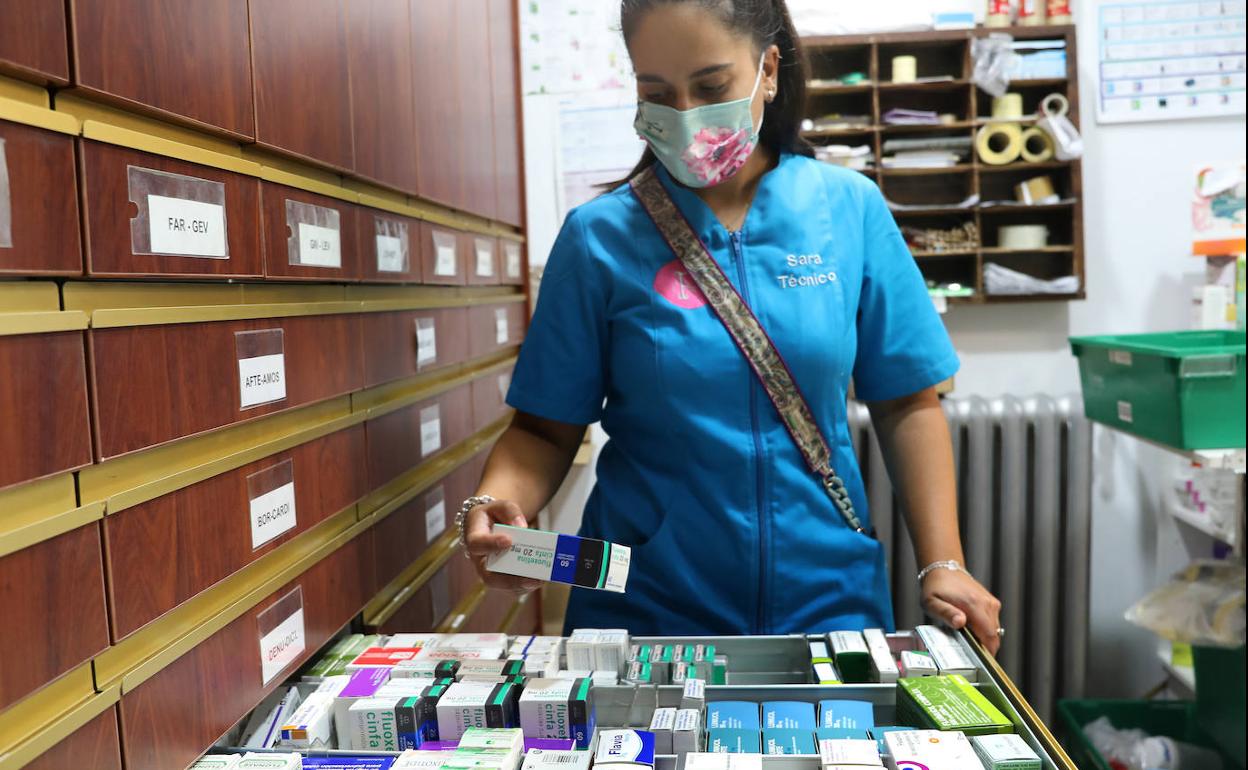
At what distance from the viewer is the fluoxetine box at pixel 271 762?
891 millimetres

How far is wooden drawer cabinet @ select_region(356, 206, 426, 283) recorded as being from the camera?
56.9 inches

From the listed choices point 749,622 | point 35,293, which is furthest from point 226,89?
point 749,622

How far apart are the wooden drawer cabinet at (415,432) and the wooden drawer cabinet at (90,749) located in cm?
64

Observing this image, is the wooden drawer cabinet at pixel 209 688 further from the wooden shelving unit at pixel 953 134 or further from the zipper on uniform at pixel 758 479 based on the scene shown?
the wooden shelving unit at pixel 953 134

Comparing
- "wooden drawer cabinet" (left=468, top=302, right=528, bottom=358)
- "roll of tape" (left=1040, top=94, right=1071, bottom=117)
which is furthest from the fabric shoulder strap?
"roll of tape" (left=1040, top=94, right=1071, bottom=117)

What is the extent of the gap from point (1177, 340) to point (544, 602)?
6.18 feet

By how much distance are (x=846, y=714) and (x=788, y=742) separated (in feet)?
0.30

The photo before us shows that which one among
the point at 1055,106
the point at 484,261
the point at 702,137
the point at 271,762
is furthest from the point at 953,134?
the point at 271,762

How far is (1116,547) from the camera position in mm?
3057

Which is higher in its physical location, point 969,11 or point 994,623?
point 969,11

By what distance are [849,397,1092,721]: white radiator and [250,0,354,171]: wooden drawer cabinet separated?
1.82m

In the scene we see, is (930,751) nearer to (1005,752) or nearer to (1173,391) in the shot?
(1005,752)

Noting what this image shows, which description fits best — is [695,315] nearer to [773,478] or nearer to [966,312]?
[773,478]

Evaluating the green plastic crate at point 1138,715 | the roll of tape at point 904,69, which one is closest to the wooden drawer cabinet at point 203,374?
the roll of tape at point 904,69
